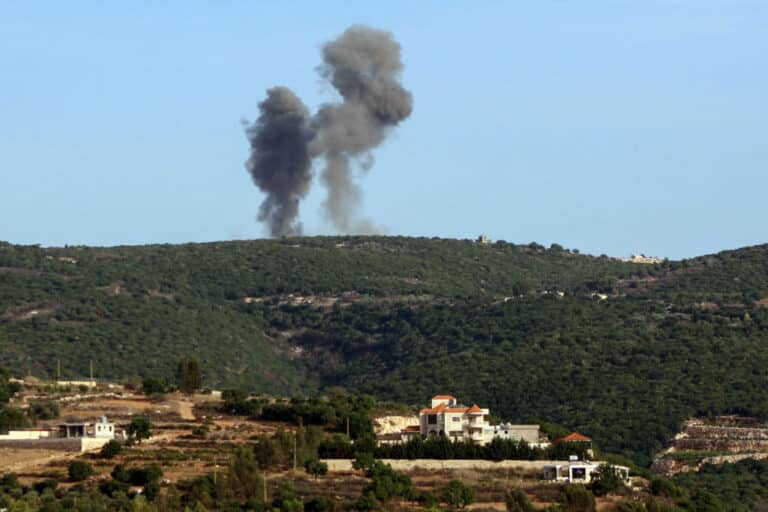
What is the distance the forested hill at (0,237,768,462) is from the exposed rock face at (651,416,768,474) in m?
1.02

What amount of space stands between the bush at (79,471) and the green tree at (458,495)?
11305 mm

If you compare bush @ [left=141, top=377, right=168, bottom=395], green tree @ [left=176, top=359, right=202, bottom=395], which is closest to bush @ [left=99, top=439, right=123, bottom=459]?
bush @ [left=141, top=377, right=168, bottom=395]

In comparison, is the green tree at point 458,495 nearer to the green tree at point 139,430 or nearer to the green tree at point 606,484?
the green tree at point 606,484

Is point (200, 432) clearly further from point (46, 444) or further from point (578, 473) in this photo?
point (578, 473)

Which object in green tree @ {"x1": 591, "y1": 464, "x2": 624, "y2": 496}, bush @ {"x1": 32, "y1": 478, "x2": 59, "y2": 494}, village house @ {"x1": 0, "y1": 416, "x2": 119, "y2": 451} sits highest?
village house @ {"x1": 0, "y1": 416, "x2": 119, "y2": 451}

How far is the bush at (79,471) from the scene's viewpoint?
77.4m

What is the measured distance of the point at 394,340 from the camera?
435 ft

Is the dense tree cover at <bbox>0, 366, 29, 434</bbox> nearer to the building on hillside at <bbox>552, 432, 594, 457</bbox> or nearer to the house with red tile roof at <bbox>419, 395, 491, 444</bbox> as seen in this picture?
the house with red tile roof at <bbox>419, 395, 491, 444</bbox>

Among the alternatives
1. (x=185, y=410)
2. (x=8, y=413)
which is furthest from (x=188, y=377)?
(x=8, y=413)

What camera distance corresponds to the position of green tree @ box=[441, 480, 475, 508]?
75.9 m

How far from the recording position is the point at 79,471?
254ft

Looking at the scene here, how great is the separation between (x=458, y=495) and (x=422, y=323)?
57998mm

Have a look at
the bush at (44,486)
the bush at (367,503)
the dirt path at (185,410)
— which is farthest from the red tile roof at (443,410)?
the bush at (44,486)

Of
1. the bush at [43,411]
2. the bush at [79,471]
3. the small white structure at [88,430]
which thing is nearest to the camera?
the bush at [79,471]
